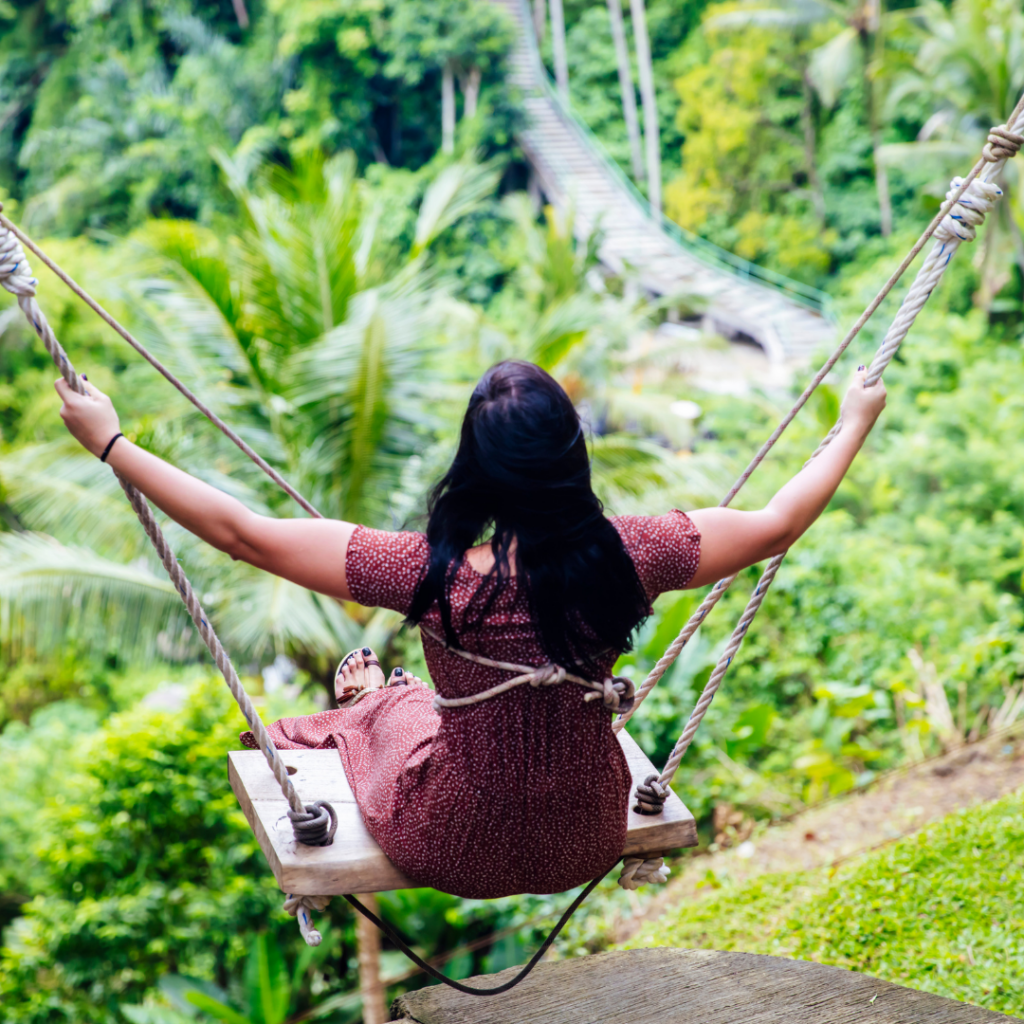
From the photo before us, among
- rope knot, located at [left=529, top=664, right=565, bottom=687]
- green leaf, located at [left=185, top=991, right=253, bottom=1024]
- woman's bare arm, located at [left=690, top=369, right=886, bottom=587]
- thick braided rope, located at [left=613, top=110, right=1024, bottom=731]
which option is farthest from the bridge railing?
rope knot, located at [left=529, top=664, right=565, bottom=687]

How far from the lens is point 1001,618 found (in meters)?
5.91

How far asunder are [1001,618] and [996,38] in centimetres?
772

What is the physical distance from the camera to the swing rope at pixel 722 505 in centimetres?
141

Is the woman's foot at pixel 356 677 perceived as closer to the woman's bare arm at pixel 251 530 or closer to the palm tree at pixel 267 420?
the woman's bare arm at pixel 251 530

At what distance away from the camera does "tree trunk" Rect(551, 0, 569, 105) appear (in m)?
18.2

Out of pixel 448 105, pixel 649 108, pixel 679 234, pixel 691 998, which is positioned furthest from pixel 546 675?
pixel 649 108

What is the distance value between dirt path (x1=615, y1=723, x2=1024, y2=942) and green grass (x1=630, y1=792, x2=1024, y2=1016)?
480 mm

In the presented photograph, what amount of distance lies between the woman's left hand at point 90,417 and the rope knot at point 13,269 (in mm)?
189

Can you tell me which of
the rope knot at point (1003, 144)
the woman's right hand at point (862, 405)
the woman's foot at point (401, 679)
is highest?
the rope knot at point (1003, 144)

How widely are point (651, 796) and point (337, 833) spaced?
49cm

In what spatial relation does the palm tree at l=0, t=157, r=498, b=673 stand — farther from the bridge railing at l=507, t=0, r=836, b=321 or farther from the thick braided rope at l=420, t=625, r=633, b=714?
the bridge railing at l=507, t=0, r=836, b=321

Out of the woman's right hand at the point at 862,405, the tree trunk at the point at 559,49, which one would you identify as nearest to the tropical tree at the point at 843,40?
the tree trunk at the point at 559,49

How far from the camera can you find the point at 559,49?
1828 cm

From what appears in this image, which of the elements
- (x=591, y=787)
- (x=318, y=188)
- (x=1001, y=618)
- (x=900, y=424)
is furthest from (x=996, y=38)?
(x=591, y=787)
